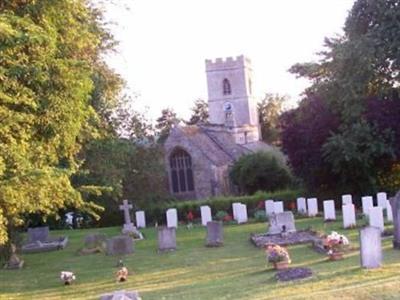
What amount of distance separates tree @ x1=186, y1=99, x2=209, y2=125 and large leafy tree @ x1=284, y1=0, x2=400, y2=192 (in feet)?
178

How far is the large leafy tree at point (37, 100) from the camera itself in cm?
→ 1313

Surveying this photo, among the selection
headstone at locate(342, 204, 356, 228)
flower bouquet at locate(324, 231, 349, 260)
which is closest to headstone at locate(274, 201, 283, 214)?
headstone at locate(342, 204, 356, 228)

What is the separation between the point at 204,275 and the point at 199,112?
74858mm

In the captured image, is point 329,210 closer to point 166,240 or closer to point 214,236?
point 214,236

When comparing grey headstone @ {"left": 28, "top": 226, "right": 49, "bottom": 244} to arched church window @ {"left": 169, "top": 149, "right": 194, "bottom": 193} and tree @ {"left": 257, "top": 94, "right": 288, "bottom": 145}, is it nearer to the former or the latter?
arched church window @ {"left": 169, "top": 149, "right": 194, "bottom": 193}

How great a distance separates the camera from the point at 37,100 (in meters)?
14.6

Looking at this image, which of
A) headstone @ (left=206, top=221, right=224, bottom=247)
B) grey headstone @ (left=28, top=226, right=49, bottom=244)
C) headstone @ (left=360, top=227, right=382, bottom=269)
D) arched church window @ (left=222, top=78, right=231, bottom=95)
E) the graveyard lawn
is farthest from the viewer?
arched church window @ (left=222, top=78, right=231, bottom=95)

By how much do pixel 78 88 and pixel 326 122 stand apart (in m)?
22.2

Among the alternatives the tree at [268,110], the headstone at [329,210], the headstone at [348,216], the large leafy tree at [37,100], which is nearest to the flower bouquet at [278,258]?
the large leafy tree at [37,100]

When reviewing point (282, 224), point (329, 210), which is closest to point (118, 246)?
point (282, 224)

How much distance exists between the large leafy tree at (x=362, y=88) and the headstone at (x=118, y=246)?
44.5 feet

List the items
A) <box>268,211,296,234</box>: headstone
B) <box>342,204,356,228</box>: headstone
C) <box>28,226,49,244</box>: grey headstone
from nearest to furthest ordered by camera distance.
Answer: <box>268,211,296,234</box>: headstone < <box>342,204,356,228</box>: headstone < <box>28,226,49,244</box>: grey headstone

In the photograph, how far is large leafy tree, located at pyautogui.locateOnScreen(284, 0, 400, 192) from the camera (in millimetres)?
31344

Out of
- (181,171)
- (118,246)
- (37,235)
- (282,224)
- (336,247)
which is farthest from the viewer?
(181,171)
